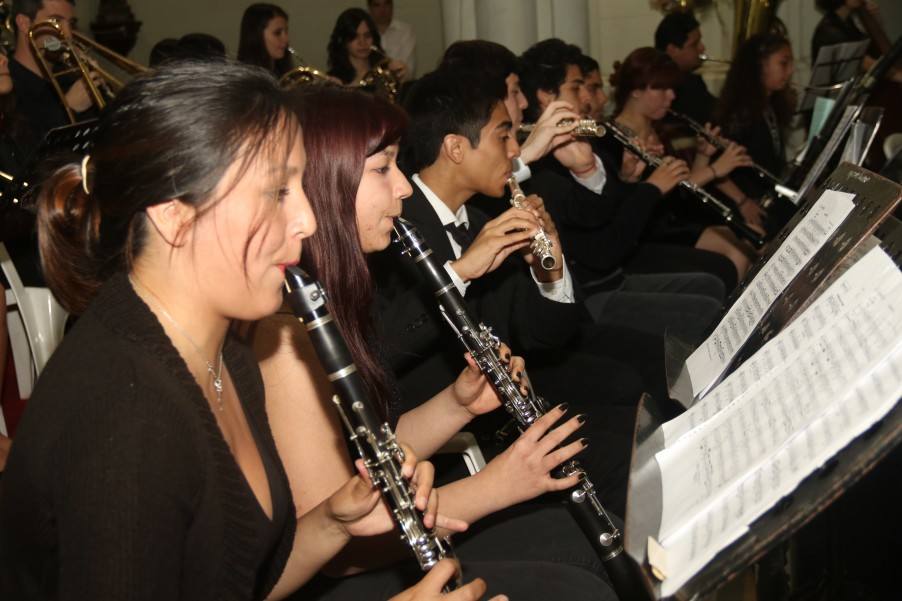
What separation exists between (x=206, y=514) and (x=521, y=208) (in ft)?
5.16

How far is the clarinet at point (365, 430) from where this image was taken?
60.8 inches

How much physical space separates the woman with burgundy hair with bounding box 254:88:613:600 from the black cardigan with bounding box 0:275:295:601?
426 millimetres

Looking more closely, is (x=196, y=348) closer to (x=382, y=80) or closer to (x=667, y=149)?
(x=667, y=149)

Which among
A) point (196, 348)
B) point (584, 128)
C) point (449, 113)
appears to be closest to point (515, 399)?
point (196, 348)

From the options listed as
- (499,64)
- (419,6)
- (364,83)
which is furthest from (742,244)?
(419,6)

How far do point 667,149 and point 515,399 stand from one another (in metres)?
3.34

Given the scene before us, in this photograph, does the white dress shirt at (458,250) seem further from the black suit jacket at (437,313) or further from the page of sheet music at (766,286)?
the page of sheet music at (766,286)

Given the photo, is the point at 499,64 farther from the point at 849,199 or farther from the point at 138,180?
the point at 138,180

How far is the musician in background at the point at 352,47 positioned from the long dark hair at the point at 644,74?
1770 mm

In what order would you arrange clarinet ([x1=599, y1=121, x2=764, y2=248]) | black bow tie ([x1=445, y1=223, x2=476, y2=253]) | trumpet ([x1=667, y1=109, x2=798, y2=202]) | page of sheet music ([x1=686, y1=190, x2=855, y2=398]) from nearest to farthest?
1. page of sheet music ([x1=686, y1=190, x2=855, y2=398])
2. black bow tie ([x1=445, y1=223, x2=476, y2=253])
3. clarinet ([x1=599, y1=121, x2=764, y2=248])
4. trumpet ([x1=667, y1=109, x2=798, y2=202])

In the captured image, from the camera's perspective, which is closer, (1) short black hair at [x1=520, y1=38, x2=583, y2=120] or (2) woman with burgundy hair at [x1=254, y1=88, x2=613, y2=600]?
(2) woman with burgundy hair at [x1=254, y1=88, x2=613, y2=600]

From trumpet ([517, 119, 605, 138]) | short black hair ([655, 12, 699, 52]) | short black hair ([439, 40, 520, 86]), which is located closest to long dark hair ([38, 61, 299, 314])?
short black hair ([439, 40, 520, 86])

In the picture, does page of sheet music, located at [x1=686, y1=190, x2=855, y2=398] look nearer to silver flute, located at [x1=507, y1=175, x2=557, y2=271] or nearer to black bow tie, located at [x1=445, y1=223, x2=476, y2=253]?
silver flute, located at [x1=507, y1=175, x2=557, y2=271]

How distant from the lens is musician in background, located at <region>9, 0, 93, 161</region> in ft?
13.8
